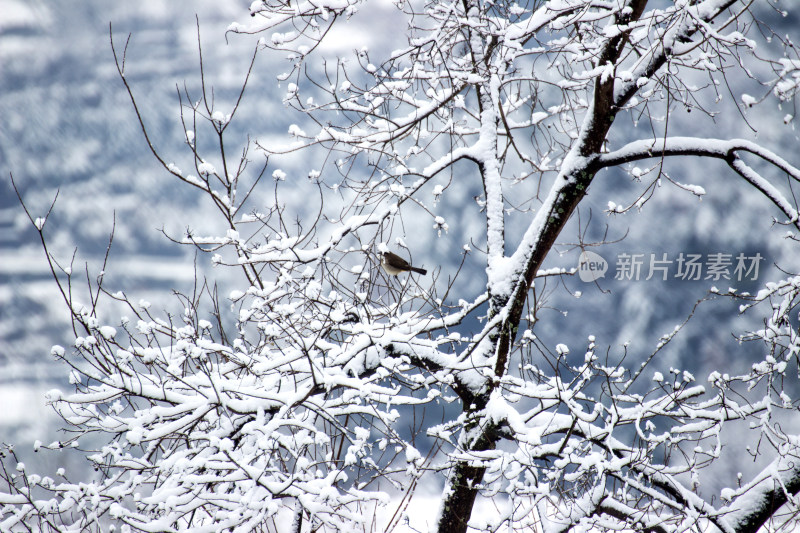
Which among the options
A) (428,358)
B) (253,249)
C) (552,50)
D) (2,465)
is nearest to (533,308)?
(428,358)

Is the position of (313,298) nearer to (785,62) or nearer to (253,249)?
(253,249)

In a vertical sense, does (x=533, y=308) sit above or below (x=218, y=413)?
above

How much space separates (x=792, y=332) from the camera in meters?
4.30

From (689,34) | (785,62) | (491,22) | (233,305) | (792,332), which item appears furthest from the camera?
(233,305)

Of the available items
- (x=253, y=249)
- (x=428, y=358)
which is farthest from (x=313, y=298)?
(x=428, y=358)

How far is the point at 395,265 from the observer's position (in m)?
5.43

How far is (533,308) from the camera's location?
5.02 metres

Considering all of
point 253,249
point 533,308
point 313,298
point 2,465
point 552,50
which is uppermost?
point 552,50

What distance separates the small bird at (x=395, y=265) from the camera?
532 cm

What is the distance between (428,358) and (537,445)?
1.33m

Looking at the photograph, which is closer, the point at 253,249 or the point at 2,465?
the point at 2,465

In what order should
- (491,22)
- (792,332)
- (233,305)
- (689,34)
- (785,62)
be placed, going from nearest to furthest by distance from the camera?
(785,62) < (689,34) < (792,332) < (491,22) < (233,305)

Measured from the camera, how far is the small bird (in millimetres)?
5320

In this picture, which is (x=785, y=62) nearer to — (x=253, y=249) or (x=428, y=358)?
(x=428, y=358)
